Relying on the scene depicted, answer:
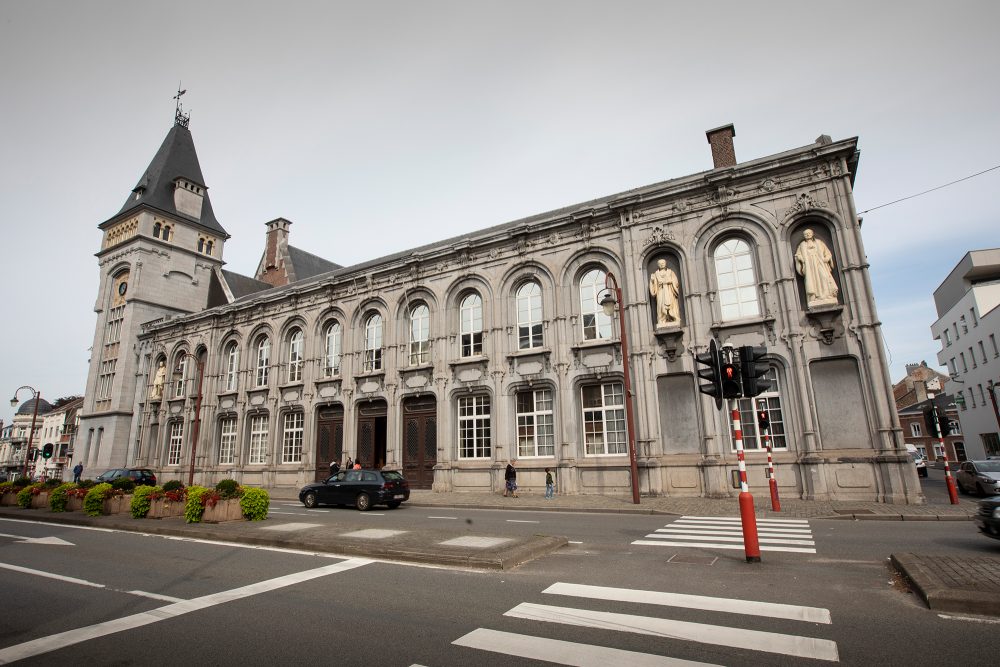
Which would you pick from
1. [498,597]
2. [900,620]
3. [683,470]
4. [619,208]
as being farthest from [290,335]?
[900,620]

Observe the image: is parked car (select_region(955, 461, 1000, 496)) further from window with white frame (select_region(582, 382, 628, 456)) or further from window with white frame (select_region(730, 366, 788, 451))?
window with white frame (select_region(582, 382, 628, 456))

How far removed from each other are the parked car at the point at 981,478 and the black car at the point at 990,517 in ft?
38.6

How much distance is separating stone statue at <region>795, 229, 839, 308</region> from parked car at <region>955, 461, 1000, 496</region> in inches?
323

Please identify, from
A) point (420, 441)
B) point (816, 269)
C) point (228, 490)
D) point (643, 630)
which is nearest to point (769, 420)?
point (816, 269)

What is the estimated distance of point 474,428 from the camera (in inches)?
914

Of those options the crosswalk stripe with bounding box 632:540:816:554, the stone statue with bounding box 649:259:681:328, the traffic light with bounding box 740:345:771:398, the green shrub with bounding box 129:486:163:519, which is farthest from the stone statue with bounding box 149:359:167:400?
the traffic light with bounding box 740:345:771:398

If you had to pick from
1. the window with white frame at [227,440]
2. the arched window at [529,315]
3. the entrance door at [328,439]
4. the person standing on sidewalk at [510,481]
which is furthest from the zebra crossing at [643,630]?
the window with white frame at [227,440]

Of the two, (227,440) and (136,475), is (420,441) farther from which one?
(136,475)

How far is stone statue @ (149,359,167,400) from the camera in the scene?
37156 millimetres

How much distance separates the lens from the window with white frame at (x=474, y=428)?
901 inches

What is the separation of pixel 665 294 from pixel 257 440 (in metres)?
24.8

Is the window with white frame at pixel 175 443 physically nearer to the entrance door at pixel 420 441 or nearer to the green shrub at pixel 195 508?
the entrance door at pixel 420 441

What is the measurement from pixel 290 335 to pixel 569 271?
1811 cm

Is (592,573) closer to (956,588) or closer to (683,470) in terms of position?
(956,588)
